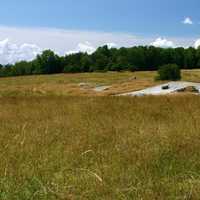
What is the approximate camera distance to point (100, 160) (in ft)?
13.9

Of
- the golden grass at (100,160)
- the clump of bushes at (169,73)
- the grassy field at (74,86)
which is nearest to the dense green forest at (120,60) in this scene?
the grassy field at (74,86)

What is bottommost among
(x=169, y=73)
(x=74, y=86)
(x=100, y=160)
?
(x=74, y=86)

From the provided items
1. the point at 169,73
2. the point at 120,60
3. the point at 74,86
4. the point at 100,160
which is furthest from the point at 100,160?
the point at 120,60

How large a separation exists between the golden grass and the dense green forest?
88.1 m

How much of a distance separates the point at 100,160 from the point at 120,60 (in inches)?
3637

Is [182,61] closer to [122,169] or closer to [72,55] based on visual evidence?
[72,55]

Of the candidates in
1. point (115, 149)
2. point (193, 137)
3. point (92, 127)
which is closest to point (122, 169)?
point (115, 149)

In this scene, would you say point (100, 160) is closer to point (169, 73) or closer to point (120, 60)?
point (169, 73)

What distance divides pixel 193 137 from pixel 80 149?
150 cm

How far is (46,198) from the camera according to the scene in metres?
3.08

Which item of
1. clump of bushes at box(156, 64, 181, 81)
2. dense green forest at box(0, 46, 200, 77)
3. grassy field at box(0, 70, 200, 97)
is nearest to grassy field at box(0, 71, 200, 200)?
grassy field at box(0, 70, 200, 97)

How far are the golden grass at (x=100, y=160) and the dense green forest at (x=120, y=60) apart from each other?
88114 mm

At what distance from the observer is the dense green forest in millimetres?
95438

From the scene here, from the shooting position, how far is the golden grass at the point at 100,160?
3270mm
